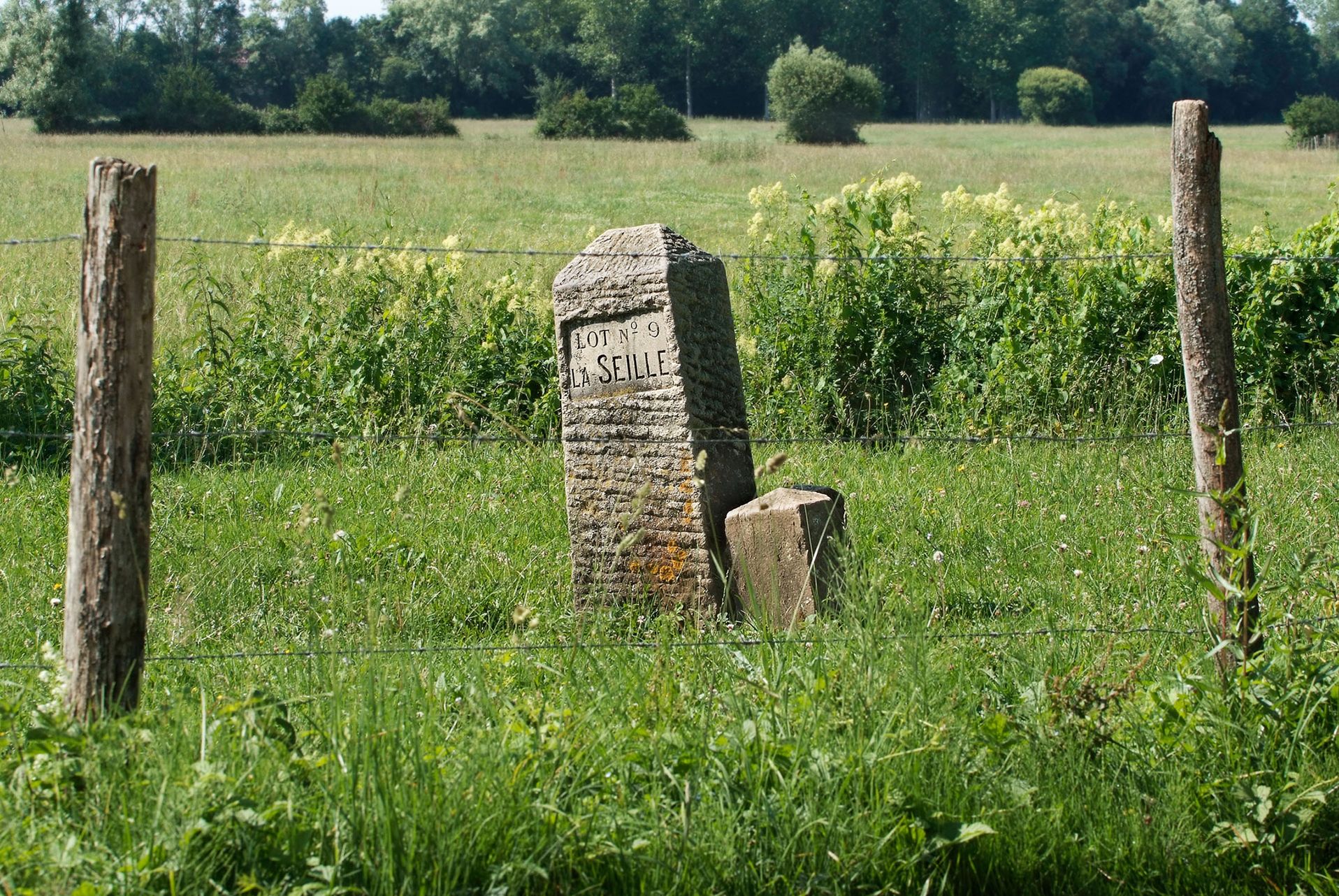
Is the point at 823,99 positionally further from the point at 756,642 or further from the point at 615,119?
the point at 756,642

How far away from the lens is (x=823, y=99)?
188 feet

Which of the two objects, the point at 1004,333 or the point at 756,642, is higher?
the point at 1004,333

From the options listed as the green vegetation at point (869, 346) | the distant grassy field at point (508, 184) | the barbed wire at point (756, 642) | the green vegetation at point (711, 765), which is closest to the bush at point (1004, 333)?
the green vegetation at point (869, 346)

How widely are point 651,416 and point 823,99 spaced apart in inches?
2178

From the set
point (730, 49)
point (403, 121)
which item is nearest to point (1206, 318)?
point (403, 121)

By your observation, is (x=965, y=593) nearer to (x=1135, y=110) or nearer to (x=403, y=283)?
(x=403, y=283)

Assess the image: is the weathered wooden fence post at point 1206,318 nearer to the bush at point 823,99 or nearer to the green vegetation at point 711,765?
the green vegetation at point 711,765

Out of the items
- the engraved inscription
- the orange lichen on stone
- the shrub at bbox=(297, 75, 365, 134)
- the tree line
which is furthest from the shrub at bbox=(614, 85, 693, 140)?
the orange lichen on stone

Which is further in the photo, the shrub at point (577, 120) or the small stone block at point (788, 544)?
the shrub at point (577, 120)

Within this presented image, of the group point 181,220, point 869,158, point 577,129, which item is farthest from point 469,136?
point 181,220

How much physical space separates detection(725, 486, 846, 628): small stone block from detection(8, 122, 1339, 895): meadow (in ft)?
0.55

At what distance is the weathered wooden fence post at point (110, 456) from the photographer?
2.97 metres

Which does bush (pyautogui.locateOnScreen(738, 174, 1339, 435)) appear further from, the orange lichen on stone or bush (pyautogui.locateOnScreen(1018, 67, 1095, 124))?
bush (pyautogui.locateOnScreen(1018, 67, 1095, 124))

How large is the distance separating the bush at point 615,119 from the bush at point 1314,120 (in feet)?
83.8
